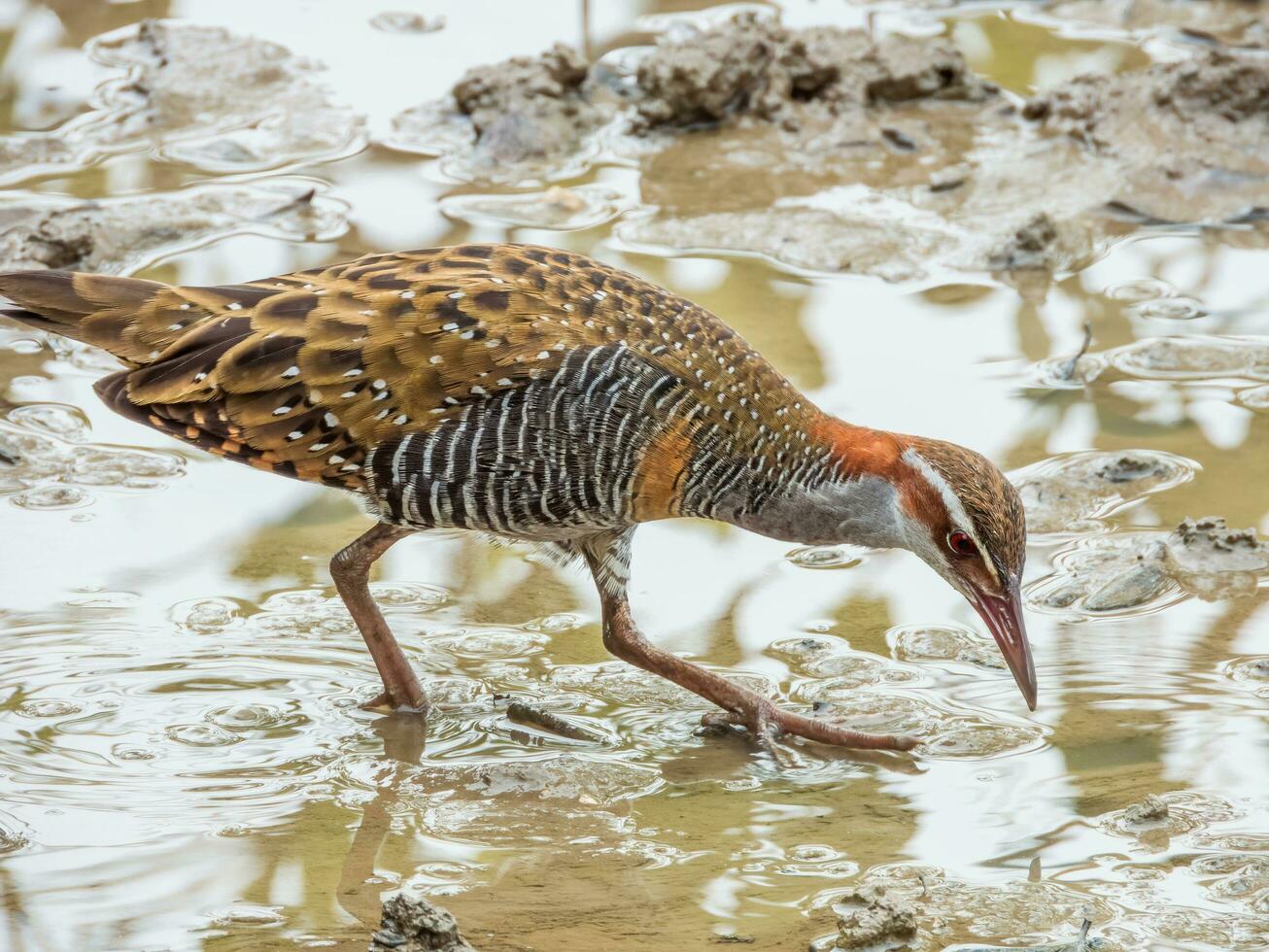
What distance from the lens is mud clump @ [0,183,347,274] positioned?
7.85 meters

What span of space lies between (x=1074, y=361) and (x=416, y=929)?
4.21 metres

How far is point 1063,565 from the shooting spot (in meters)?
6.09

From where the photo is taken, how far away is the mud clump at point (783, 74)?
9.40 m

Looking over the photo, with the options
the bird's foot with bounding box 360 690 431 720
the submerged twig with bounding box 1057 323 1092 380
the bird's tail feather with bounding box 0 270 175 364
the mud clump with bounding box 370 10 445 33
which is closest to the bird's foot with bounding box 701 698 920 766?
the bird's foot with bounding box 360 690 431 720

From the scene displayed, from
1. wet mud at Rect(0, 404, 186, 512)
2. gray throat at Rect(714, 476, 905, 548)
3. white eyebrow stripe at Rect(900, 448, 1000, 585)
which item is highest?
white eyebrow stripe at Rect(900, 448, 1000, 585)

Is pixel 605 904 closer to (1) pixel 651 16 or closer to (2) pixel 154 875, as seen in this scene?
(2) pixel 154 875

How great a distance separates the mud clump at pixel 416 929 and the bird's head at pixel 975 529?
6.22 ft

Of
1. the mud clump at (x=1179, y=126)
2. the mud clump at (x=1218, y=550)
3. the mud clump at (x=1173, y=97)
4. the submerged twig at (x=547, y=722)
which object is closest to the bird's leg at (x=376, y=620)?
the submerged twig at (x=547, y=722)

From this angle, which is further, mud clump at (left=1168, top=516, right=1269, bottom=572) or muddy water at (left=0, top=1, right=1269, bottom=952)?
mud clump at (left=1168, top=516, right=1269, bottom=572)

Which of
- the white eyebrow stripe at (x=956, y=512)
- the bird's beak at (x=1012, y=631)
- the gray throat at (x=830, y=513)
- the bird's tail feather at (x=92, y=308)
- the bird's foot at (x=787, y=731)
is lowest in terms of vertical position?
the bird's foot at (x=787, y=731)

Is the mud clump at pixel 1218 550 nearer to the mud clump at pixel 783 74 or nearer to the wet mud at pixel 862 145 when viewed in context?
the wet mud at pixel 862 145

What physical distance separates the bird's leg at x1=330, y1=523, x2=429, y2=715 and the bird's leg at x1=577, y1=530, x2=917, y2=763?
612mm

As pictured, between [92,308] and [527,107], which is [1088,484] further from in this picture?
[527,107]

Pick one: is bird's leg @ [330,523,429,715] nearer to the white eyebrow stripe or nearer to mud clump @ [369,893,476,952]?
mud clump @ [369,893,476,952]
